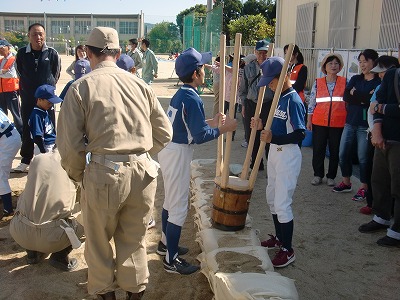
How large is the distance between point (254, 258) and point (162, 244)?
1167 mm

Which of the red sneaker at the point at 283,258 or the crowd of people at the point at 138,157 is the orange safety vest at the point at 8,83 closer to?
the crowd of people at the point at 138,157

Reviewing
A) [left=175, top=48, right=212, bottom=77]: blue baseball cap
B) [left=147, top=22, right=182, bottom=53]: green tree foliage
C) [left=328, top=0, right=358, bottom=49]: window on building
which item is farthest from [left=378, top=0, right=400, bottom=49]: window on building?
[left=147, top=22, right=182, bottom=53]: green tree foliage

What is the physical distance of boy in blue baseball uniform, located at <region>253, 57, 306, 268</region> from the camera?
366cm

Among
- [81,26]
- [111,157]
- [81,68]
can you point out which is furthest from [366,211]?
[81,26]

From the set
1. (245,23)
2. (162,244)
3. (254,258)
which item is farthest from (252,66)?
(245,23)

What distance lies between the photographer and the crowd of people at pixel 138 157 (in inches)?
113

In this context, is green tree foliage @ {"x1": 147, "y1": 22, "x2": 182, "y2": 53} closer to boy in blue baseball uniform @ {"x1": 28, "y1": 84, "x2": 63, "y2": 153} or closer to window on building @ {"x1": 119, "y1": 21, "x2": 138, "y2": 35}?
window on building @ {"x1": 119, "y1": 21, "x2": 138, "y2": 35}

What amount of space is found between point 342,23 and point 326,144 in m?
5.37

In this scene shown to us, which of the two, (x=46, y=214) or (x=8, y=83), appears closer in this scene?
(x=46, y=214)

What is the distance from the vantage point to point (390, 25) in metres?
8.30

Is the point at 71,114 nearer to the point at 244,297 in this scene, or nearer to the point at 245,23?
the point at 244,297

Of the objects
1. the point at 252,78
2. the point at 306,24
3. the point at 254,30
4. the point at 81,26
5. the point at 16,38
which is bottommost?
the point at 252,78

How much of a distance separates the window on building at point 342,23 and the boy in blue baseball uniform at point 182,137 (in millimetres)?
7199

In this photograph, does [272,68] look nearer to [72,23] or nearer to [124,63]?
[124,63]
